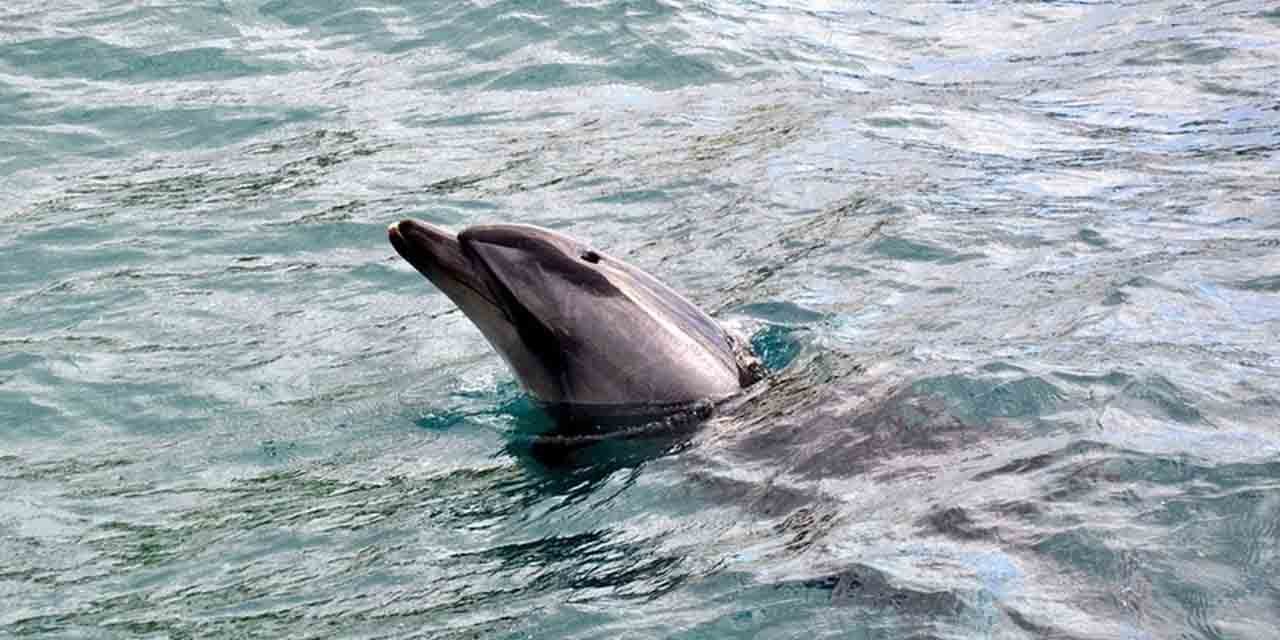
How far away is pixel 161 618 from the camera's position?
5.70 meters

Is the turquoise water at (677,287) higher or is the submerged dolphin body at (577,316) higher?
the submerged dolphin body at (577,316)

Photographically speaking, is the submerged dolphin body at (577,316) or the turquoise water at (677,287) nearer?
the turquoise water at (677,287)

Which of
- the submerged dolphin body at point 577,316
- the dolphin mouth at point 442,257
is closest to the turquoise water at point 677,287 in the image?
the submerged dolphin body at point 577,316

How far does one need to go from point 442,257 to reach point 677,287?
7.42 ft

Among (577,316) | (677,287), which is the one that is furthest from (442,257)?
(677,287)

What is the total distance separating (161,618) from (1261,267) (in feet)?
16.9

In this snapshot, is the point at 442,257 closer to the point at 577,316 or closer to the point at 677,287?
the point at 577,316

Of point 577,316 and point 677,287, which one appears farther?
point 677,287

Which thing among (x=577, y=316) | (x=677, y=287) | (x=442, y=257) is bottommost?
(x=677, y=287)

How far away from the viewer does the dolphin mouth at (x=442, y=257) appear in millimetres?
6980

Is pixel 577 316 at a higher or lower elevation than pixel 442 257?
lower

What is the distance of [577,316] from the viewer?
7.05 metres

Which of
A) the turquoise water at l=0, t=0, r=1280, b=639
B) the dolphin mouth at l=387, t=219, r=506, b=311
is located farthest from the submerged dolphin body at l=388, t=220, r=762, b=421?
the turquoise water at l=0, t=0, r=1280, b=639

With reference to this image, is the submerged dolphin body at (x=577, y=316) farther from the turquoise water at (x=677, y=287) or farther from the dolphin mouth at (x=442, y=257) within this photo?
the turquoise water at (x=677, y=287)
